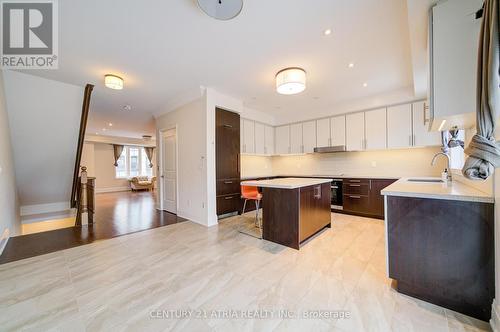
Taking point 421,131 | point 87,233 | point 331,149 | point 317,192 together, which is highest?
point 421,131

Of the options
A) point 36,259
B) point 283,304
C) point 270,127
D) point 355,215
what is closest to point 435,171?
point 355,215

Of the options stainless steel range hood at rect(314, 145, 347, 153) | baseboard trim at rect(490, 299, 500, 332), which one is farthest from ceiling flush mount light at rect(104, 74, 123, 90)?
baseboard trim at rect(490, 299, 500, 332)

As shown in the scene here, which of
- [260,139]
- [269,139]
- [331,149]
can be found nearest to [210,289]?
[331,149]

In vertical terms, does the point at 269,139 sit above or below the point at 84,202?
above

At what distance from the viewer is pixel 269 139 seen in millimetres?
5820

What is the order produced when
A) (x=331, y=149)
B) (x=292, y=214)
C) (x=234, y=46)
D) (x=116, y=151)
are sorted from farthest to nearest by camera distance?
1. (x=116, y=151)
2. (x=331, y=149)
3. (x=292, y=214)
4. (x=234, y=46)

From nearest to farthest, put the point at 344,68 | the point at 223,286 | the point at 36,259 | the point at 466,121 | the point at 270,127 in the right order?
the point at 466,121 < the point at 223,286 < the point at 36,259 < the point at 344,68 < the point at 270,127

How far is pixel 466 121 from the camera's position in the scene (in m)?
1.69

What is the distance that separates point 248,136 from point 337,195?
2691 mm

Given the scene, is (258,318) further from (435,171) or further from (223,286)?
(435,171)

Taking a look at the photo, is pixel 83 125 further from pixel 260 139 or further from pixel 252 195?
pixel 260 139

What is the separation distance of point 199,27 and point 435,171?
5012mm

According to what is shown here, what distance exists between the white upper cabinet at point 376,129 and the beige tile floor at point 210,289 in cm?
227

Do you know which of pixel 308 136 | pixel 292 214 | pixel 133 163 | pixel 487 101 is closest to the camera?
pixel 487 101
